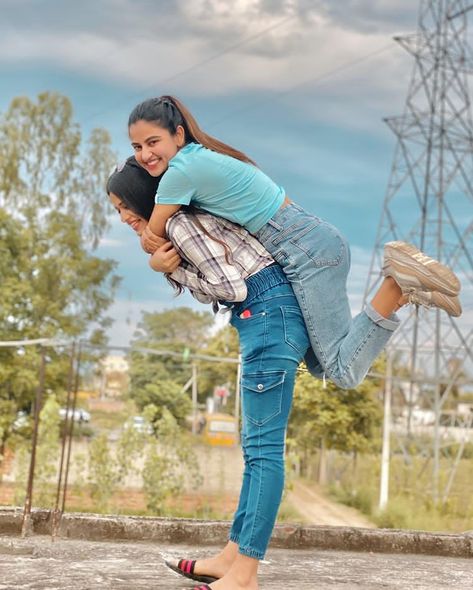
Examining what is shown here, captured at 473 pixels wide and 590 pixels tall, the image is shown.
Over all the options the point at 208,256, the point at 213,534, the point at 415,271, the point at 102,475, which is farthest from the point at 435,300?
the point at 102,475

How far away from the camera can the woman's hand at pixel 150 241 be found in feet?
7.09

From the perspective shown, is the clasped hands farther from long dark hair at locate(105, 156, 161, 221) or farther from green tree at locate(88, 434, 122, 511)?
green tree at locate(88, 434, 122, 511)

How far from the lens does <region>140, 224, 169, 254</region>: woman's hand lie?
2.16 metres

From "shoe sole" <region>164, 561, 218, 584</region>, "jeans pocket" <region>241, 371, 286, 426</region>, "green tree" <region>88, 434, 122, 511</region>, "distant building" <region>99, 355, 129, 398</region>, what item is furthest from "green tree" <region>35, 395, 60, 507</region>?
"jeans pocket" <region>241, 371, 286, 426</region>

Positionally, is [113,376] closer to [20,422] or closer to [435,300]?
[20,422]

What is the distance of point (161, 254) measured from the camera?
85.2 inches

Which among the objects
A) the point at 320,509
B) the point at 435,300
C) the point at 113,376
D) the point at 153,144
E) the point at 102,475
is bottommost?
the point at 320,509

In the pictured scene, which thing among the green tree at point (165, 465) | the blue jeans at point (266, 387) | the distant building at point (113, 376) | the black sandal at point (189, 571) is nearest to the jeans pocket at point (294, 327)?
the blue jeans at point (266, 387)

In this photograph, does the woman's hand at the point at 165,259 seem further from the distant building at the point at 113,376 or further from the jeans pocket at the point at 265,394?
the distant building at the point at 113,376

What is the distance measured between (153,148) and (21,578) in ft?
3.58

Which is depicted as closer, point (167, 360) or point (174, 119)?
point (174, 119)

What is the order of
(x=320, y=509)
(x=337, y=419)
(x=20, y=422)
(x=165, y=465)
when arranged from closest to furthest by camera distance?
(x=165, y=465)
(x=337, y=419)
(x=320, y=509)
(x=20, y=422)

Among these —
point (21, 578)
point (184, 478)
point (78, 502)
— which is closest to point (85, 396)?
point (78, 502)

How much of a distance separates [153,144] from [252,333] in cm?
49
